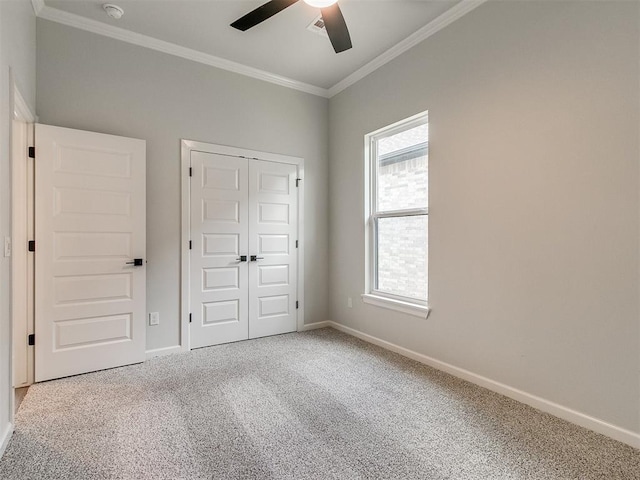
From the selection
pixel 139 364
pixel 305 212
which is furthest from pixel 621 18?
pixel 139 364

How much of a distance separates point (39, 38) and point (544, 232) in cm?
415

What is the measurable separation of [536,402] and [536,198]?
1.37m

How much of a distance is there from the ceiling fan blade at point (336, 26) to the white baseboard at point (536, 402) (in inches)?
106

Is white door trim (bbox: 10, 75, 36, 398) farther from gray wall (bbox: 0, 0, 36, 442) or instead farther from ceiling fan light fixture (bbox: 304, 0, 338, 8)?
ceiling fan light fixture (bbox: 304, 0, 338, 8)

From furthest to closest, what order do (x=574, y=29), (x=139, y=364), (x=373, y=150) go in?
(x=373, y=150) < (x=139, y=364) < (x=574, y=29)

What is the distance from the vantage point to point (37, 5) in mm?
2609

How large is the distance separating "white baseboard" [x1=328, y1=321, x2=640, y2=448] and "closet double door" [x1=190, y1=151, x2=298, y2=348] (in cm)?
147

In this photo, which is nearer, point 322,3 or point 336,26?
point 322,3

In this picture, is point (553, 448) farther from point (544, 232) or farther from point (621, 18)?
point (621, 18)

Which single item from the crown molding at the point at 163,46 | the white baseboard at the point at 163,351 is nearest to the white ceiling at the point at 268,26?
the crown molding at the point at 163,46

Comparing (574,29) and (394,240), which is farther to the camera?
(394,240)

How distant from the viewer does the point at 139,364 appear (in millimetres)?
2986

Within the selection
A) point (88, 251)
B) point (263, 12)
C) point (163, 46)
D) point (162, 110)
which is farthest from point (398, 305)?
point (163, 46)

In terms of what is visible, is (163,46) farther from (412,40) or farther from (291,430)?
(291,430)
